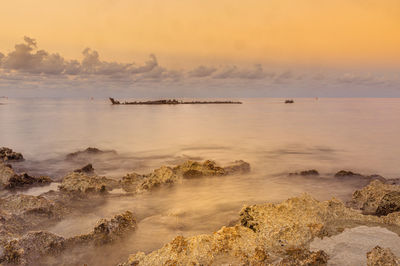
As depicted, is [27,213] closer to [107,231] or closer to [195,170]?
[107,231]

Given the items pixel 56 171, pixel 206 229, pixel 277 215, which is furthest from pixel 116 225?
pixel 56 171

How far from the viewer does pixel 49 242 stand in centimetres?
391

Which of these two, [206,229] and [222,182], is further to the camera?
[222,182]

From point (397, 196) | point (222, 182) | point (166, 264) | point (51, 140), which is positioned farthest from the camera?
point (51, 140)

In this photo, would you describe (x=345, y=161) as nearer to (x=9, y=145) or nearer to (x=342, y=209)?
(x=342, y=209)

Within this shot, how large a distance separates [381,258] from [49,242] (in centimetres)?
404

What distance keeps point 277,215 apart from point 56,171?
8002 mm

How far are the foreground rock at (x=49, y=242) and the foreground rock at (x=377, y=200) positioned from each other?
4.19 meters

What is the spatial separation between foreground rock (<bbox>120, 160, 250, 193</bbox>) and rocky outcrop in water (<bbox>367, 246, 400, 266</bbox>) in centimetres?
470

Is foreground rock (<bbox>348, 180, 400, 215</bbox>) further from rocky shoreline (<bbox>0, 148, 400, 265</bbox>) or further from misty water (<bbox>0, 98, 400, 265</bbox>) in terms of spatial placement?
misty water (<bbox>0, 98, 400, 265</bbox>)

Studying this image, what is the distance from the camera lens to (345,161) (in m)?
12.1

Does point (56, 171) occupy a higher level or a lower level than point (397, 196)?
lower

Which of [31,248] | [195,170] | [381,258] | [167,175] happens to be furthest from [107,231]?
[195,170]

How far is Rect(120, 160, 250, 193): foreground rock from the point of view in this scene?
699 centimetres
